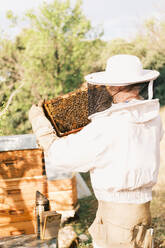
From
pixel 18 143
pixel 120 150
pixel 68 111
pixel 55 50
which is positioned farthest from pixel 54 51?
pixel 120 150

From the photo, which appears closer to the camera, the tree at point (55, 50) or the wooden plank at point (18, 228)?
the wooden plank at point (18, 228)

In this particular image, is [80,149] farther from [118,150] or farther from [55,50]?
[55,50]

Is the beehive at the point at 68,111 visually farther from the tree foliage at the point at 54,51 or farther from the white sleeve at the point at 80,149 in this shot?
the tree foliage at the point at 54,51

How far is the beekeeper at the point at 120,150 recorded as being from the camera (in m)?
1.48

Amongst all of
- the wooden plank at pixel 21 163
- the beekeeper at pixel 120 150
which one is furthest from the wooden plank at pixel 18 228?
the beekeeper at pixel 120 150

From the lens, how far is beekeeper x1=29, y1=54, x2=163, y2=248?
1.48 metres

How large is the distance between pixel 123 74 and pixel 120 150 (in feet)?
1.40

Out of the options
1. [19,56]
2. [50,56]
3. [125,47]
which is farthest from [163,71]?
[19,56]

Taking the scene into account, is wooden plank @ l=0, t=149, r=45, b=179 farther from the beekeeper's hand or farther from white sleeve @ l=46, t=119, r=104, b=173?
white sleeve @ l=46, t=119, r=104, b=173

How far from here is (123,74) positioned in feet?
5.04

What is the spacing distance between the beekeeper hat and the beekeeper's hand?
0.38m

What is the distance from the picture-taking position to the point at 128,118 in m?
1.49

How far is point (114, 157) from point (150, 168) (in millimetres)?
248

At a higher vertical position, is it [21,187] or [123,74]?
[123,74]
